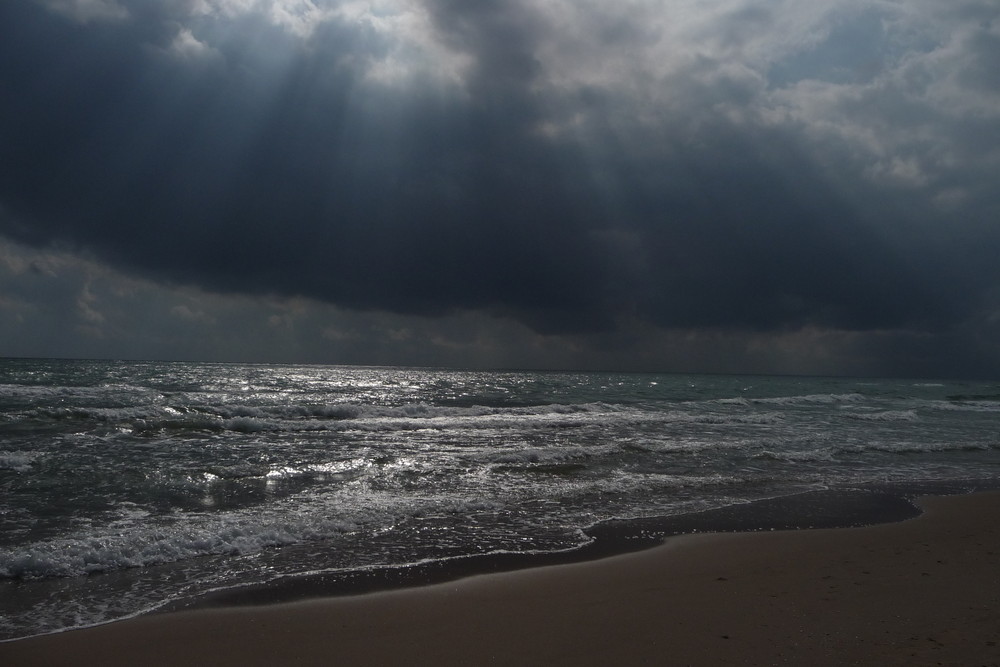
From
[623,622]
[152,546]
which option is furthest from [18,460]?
[623,622]

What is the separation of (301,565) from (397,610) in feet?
6.13

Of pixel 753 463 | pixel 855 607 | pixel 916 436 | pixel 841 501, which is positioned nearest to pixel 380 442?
pixel 753 463

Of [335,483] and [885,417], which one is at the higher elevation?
[335,483]

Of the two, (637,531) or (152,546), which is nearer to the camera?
(152,546)

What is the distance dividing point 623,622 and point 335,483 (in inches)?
304

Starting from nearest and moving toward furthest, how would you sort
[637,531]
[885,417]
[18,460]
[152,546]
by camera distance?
[152,546] < [637,531] < [18,460] < [885,417]

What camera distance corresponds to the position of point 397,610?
568cm

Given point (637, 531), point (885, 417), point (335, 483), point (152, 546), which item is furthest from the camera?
point (885, 417)

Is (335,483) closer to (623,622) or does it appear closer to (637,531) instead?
(637,531)

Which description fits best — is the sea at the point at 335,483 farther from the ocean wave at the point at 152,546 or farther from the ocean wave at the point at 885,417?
the ocean wave at the point at 885,417

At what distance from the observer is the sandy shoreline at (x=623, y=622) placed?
468cm

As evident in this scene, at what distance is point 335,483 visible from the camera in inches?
461

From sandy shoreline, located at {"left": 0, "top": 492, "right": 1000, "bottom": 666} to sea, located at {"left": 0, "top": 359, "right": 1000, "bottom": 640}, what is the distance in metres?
0.89

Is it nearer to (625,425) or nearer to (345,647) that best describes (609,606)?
(345,647)
